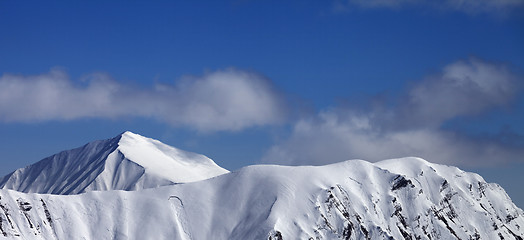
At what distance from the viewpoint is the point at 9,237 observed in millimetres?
199750
